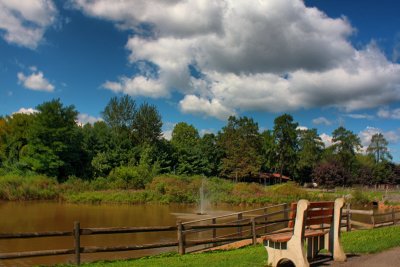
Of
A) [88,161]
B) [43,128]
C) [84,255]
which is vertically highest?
[43,128]

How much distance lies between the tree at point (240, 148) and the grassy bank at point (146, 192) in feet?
86.5

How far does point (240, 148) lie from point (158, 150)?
648 inches

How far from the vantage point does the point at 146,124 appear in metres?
73.8

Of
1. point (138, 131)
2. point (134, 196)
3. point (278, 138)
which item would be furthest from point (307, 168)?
point (134, 196)

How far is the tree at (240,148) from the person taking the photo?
3034 inches

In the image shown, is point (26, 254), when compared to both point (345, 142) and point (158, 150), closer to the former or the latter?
point (158, 150)

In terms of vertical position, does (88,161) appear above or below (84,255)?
above

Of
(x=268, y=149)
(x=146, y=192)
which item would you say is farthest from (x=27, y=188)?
(x=268, y=149)

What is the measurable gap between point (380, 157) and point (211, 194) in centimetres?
7181

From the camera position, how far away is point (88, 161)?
62.8 meters

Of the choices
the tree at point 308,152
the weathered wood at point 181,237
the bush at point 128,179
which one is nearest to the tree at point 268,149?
the tree at point 308,152

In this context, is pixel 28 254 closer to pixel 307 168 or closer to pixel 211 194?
pixel 211 194

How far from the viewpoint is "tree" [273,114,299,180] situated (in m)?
84.2

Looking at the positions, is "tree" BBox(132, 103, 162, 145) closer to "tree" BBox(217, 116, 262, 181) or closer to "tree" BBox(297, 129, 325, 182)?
"tree" BBox(217, 116, 262, 181)
